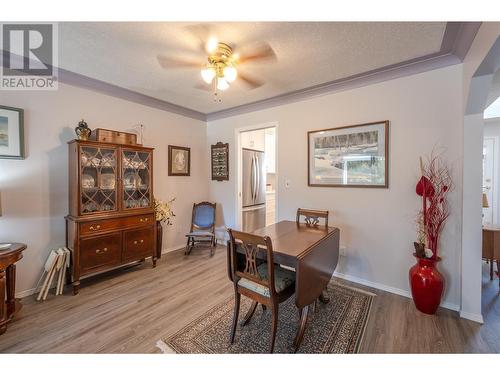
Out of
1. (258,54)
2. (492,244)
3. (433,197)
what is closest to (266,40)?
(258,54)

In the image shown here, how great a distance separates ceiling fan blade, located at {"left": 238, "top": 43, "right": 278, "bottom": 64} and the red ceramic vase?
2.43 m

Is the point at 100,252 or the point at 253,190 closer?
the point at 100,252

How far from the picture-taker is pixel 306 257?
1.54m

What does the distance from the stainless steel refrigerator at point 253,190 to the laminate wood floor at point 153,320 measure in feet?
5.29

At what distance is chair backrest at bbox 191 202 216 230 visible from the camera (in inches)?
152

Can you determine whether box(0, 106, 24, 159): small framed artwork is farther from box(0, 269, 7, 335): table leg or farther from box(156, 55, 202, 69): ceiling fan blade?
box(156, 55, 202, 69): ceiling fan blade

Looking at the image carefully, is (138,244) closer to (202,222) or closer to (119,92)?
(202,222)

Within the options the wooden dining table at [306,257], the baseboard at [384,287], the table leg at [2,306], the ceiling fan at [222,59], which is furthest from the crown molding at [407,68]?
the table leg at [2,306]

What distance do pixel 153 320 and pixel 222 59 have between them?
2.47 metres

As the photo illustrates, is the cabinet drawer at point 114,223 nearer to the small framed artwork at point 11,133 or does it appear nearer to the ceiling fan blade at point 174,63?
the small framed artwork at point 11,133

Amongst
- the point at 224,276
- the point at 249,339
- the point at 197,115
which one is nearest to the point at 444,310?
the point at 249,339

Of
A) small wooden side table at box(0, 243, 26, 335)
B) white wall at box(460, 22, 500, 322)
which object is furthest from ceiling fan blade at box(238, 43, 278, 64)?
small wooden side table at box(0, 243, 26, 335)

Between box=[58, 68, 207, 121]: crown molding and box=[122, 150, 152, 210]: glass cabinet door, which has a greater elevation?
box=[58, 68, 207, 121]: crown molding
